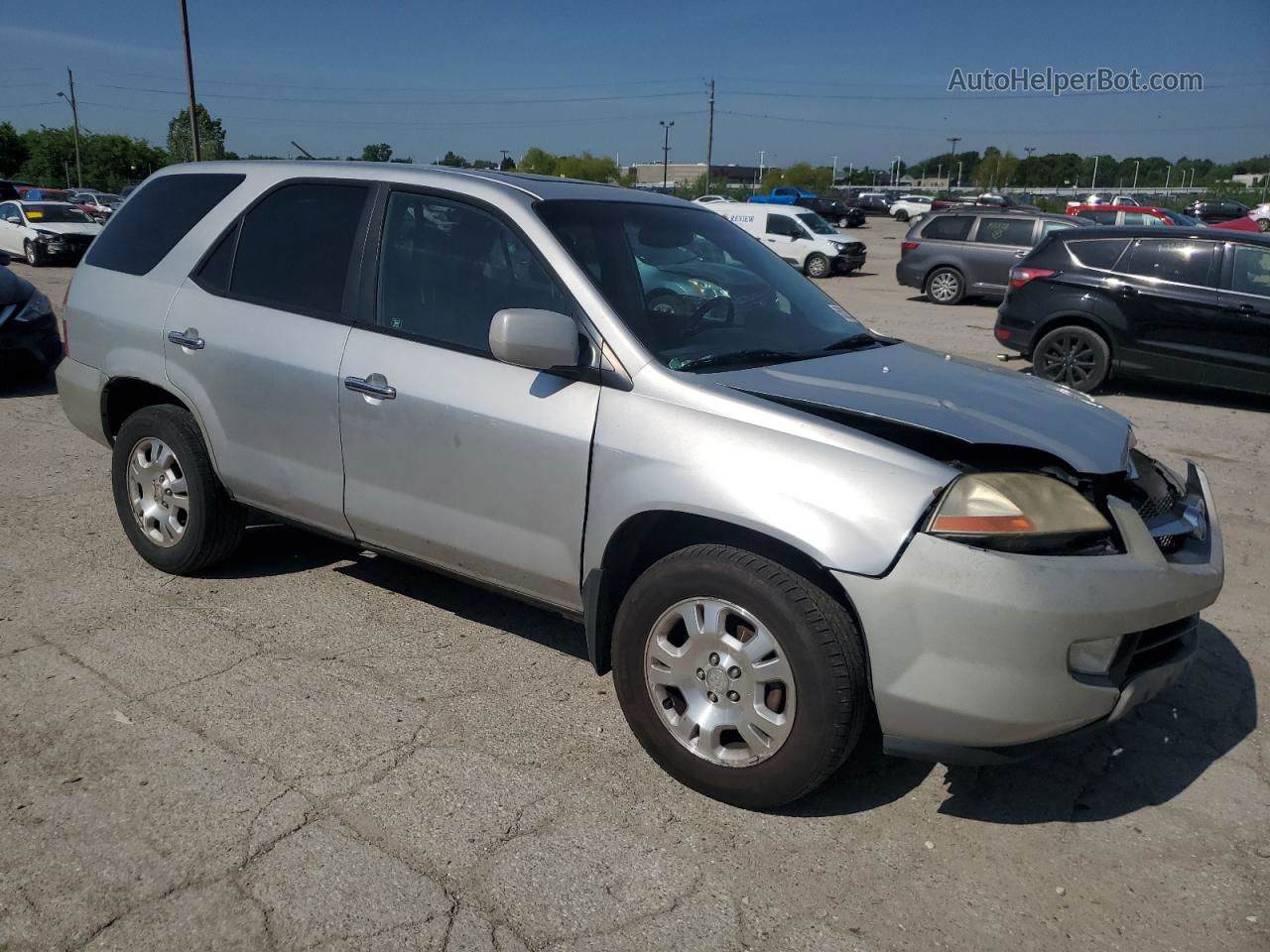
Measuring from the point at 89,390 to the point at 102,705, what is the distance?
190 centimetres

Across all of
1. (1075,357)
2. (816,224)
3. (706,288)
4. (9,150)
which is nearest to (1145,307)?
(1075,357)

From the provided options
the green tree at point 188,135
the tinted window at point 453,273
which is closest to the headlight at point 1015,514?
the tinted window at point 453,273

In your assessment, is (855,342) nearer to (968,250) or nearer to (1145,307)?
(1145,307)

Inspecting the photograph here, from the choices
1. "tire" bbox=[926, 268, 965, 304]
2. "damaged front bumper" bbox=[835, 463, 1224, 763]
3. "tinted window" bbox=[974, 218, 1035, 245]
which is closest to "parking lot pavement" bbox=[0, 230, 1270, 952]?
"damaged front bumper" bbox=[835, 463, 1224, 763]

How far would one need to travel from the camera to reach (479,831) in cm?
296

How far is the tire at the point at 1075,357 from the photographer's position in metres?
10.0

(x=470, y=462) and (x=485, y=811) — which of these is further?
(x=470, y=462)

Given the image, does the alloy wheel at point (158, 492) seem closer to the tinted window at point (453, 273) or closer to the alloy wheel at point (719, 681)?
the tinted window at point (453, 273)

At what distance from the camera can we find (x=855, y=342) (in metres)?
4.03

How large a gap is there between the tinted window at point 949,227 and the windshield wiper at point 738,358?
52.7 feet

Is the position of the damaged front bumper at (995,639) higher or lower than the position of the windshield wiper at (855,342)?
lower

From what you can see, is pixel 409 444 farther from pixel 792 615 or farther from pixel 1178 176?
pixel 1178 176

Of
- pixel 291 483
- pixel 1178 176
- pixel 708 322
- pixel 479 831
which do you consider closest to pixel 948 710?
pixel 479 831

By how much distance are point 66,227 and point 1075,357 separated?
73.5ft
